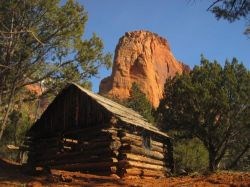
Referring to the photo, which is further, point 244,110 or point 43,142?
point 244,110

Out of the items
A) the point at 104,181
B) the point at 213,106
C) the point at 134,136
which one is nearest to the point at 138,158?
the point at 134,136

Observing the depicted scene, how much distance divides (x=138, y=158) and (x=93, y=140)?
2.55 meters

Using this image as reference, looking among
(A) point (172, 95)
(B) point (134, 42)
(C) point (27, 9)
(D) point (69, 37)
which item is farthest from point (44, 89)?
(B) point (134, 42)

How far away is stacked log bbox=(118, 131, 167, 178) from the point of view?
66.9 ft

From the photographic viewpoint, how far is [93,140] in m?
22.0

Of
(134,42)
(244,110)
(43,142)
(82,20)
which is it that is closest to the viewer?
(43,142)

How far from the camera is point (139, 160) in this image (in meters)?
21.9

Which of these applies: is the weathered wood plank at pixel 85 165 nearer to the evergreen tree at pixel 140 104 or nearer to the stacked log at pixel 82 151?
the stacked log at pixel 82 151

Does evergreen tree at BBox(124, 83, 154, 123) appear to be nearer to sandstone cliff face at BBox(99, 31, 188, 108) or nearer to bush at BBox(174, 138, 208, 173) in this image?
bush at BBox(174, 138, 208, 173)

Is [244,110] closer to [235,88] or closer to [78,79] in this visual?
[235,88]

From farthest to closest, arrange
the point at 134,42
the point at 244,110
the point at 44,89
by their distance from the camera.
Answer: the point at 134,42, the point at 244,110, the point at 44,89

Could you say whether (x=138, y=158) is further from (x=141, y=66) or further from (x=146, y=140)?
(x=141, y=66)

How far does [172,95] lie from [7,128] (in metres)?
14.5

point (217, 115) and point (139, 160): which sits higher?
point (217, 115)
